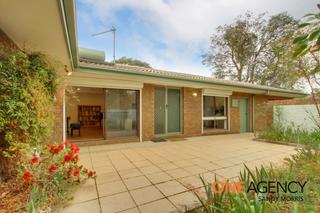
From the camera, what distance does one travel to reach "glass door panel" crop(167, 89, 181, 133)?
754 centimetres

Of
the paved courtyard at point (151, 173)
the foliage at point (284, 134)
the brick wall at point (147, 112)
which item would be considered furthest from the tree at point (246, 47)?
the paved courtyard at point (151, 173)

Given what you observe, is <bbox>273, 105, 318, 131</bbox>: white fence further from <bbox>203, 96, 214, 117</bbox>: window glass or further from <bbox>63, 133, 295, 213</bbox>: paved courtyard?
<bbox>63, 133, 295, 213</bbox>: paved courtyard

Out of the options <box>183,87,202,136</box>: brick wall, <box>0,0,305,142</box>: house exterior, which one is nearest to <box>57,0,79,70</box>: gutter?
<box>0,0,305,142</box>: house exterior

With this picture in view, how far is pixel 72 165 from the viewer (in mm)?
2857

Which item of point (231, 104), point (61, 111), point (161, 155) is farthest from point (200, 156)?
point (231, 104)

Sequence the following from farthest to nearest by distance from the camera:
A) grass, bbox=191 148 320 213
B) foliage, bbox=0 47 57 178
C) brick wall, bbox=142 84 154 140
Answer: brick wall, bbox=142 84 154 140
foliage, bbox=0 47 57 178
grass, bbox=191 148 320 213

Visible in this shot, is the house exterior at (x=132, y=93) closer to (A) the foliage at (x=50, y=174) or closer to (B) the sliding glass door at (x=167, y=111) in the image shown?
(B) the sliding glass door at (x=167, y=111)

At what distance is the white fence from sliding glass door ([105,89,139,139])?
6932mm

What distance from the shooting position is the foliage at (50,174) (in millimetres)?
2248

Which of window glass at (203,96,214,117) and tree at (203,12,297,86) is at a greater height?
tree at (203,12,297,86)

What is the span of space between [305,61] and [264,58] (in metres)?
16.8

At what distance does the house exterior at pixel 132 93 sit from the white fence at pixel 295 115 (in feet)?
4.99

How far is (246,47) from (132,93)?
1606 cm

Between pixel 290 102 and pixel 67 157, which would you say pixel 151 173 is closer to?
pixel 67 157
